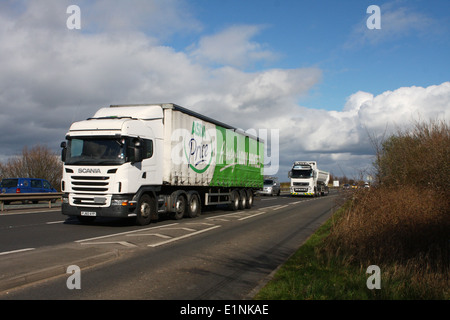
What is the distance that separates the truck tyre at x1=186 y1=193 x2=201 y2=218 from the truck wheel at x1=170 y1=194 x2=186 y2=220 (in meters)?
0.28

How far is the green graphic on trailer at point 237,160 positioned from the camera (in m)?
19.3

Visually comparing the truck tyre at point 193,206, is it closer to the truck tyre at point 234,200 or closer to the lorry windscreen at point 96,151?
the truck tyre at point 234,200

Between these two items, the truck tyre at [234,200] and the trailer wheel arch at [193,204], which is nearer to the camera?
the trailer wheel arch at [193,204]

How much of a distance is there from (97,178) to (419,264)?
9.17 m

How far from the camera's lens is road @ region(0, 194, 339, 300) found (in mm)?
5625

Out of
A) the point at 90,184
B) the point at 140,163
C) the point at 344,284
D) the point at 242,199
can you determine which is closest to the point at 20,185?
the point at 242,199

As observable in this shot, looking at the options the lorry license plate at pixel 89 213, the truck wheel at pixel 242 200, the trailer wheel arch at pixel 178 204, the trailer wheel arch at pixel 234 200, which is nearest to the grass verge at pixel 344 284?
the lorry license plate at pixel 89 213

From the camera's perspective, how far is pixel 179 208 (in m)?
15.6

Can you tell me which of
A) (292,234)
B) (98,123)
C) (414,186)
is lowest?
(292,234)

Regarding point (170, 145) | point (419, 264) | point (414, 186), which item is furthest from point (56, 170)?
point (419, 264)

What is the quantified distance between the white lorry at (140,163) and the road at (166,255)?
0.94 metres

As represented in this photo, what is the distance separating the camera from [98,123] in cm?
1269
